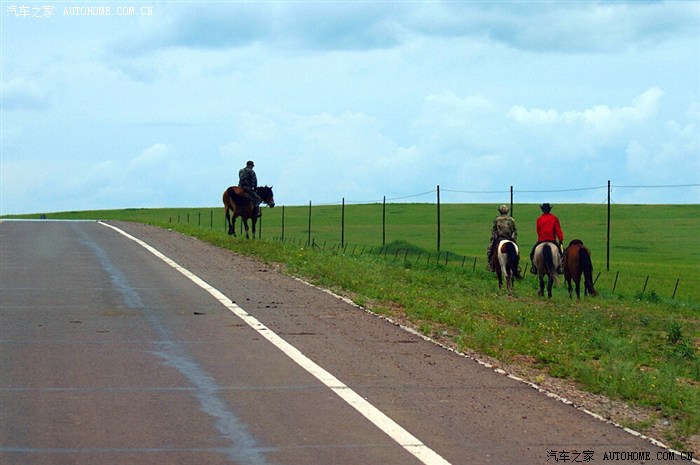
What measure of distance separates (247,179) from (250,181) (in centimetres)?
12

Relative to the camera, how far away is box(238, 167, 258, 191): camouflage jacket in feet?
121

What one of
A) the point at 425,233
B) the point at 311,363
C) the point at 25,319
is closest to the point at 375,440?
the point at 311,363

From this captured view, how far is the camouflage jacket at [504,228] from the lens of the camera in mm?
26672

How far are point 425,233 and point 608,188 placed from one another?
40688mm

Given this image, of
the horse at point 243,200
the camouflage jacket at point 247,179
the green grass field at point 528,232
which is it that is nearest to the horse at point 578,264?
the green grass field at point 528,232

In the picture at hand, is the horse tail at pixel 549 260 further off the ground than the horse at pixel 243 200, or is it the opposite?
the horse at pixel 243 200

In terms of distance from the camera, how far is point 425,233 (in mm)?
85875

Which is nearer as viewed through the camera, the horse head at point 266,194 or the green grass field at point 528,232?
the horse head at point 266,194

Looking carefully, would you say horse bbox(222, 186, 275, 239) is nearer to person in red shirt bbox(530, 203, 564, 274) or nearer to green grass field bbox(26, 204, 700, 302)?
green grass field bbox(26, 204, 700, 302)

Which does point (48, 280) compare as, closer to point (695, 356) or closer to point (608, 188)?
point (695, 356)

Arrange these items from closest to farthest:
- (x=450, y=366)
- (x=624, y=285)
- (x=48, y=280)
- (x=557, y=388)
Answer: (x=557, y=388)
(x=450, y=366)
(x=48, y=280)
(x=624, y=285)

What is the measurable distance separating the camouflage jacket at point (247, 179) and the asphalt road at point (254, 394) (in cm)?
1880

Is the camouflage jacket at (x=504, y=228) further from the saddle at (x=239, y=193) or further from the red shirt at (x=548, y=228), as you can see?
the saddle at (x=239, y=193)

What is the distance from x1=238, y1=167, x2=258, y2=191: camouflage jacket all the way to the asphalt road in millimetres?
18796
